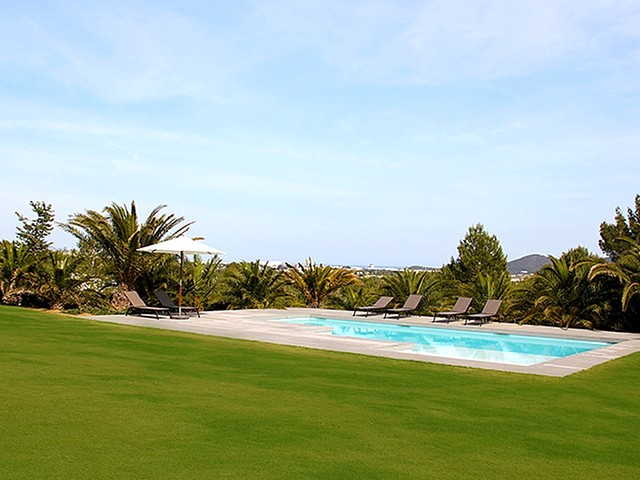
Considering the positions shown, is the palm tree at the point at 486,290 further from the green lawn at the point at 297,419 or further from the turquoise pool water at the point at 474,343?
the green lawn at the point at 297,419

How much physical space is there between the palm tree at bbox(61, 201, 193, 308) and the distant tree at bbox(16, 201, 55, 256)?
6.07 m

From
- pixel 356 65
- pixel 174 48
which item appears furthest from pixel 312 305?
pixel 174 48

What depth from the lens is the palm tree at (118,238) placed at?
760 inches

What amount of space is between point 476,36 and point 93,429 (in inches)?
642

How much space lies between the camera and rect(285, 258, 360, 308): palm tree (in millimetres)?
23297

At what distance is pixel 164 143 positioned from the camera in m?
26.3

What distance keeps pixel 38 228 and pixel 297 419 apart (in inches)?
879

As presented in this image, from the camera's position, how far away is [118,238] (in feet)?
63.7

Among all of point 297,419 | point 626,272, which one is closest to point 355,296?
point 626,272

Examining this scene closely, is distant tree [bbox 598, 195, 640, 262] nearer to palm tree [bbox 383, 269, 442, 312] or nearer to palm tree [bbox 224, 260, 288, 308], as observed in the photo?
palm tree [bbox 383, 269, 442, 312]

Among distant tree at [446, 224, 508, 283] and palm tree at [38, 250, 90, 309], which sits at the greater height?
distant tree at [446, 224, 508, 283]

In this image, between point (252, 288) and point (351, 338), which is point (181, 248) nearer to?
point (252, 288)

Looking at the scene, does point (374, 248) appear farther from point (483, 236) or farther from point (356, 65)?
point (356, 65)

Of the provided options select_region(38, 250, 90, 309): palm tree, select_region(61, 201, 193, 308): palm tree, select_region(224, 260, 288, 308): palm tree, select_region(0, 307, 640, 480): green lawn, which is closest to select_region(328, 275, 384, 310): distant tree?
select_region(224, 260, 288, 308): palm tree
